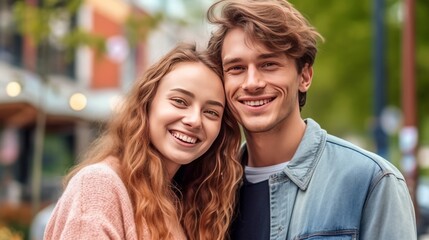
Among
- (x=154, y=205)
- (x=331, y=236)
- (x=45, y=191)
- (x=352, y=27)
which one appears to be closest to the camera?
(x=331, y=236)

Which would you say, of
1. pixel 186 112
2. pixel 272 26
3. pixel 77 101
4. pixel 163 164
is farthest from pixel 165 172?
pixel 77 101

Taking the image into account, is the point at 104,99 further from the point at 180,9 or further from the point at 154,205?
the point at 154,205

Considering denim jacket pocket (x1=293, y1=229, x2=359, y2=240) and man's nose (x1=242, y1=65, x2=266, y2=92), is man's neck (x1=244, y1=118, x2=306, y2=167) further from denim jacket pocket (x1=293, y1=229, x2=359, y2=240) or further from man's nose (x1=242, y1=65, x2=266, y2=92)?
denim jacket pocket (x1=293, y1=229, x2=359, y2=240)

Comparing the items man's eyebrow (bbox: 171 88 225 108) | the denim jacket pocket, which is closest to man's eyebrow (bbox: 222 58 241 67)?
man's eyebrow (bbox: 171 88 225 108)

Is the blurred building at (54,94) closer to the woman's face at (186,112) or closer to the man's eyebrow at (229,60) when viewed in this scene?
the woman's face at (186,112)

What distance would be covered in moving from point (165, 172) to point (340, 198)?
818mm

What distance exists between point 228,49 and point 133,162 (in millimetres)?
586

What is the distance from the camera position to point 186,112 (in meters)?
3.48

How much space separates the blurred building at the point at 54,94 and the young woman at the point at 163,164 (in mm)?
9396

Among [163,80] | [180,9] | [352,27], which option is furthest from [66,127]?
[163,80]

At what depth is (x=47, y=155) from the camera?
23156 millimetres

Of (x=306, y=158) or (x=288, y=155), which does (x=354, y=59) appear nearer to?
(x=288, y=155)

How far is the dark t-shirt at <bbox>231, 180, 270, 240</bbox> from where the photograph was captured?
3.41 meters

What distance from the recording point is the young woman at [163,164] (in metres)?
3.28
